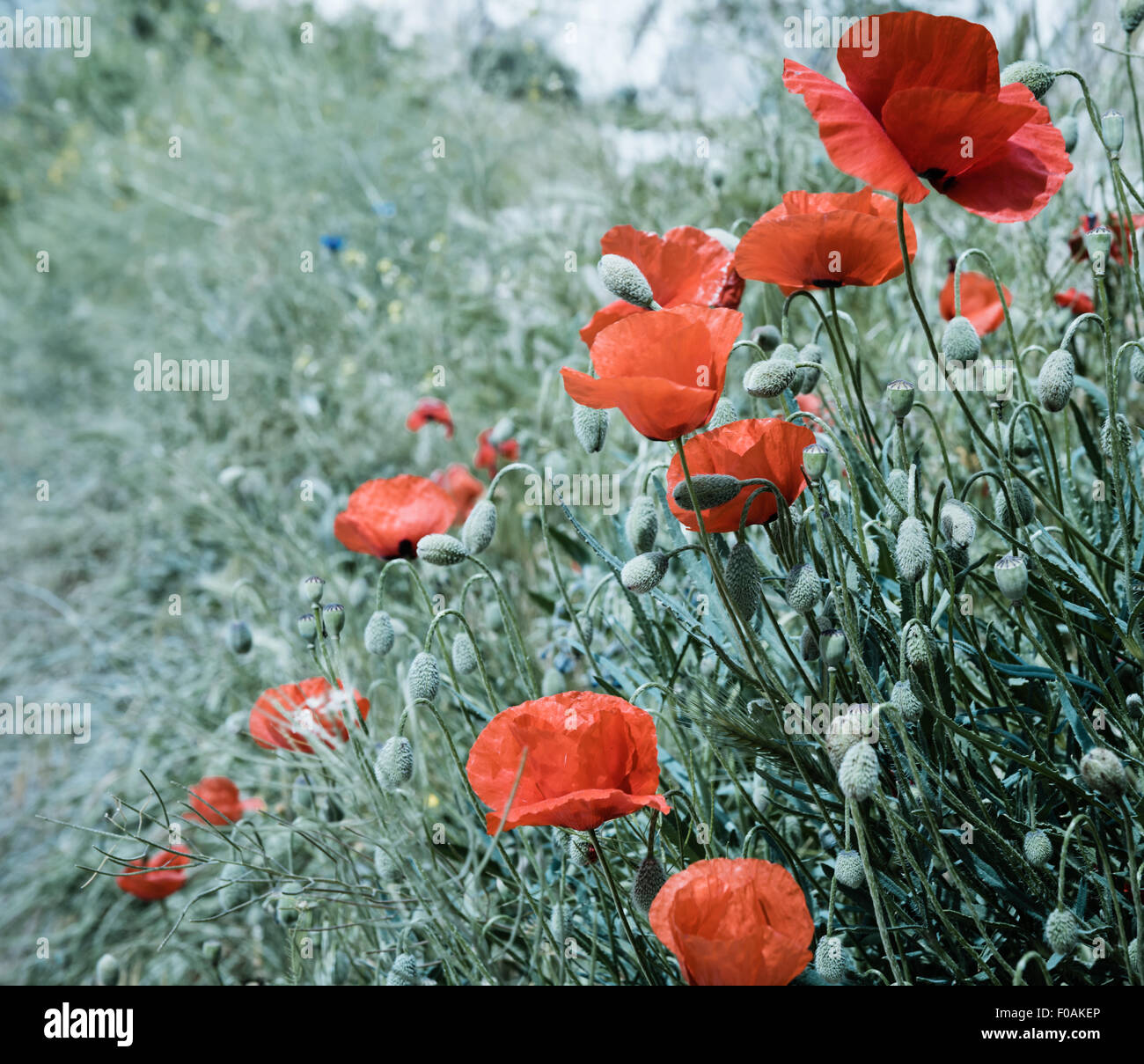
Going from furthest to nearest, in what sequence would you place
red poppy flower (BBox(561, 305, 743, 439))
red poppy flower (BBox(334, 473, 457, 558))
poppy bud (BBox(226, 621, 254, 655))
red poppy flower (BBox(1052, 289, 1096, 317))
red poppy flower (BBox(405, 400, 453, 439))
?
red poppy flower (BBox(405, 400, 453, 439)) < red poppy flower (BBox(1052, 289, 1096, 317)) < poppy bud (BBox(226, 621, 254, 655)) < red poppy flower (BBox(334, 473, 457, 558)) < red poppy flower (BBox(561, 305, 743, 439))

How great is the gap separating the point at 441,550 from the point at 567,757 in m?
0.27

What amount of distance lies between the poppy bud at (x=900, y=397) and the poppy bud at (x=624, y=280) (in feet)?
0.73

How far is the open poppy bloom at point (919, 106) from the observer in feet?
2.44

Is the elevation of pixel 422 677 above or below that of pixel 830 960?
above

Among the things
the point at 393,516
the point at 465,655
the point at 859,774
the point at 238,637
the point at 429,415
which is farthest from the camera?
the point at 429,415

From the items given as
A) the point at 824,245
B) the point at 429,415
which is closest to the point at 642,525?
the point at 824,245

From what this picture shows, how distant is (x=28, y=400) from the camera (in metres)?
4.04

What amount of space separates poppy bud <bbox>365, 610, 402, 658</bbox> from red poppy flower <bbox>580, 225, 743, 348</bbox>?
346 mm

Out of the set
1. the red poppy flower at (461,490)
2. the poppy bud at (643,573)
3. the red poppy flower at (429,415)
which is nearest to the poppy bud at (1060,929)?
the poppy bud at (643,573)

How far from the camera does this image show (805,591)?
78 centimetres

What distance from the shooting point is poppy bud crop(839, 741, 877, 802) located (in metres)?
0.63

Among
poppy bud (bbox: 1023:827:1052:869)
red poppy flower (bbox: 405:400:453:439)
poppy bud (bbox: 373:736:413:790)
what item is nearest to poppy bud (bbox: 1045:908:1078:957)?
poppy bud (bbox: 1023:827:1052:869)

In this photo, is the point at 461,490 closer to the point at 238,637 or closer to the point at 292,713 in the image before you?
the point at 238,637

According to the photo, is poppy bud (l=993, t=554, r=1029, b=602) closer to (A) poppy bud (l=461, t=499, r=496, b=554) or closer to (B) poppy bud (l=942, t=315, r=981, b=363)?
(B) poppy bud (l=942, t=315, r=981, b=363)
